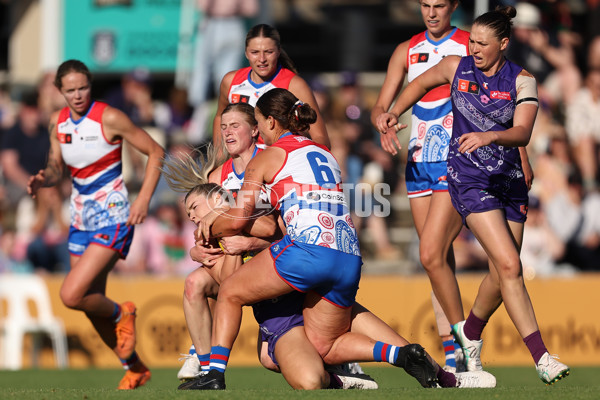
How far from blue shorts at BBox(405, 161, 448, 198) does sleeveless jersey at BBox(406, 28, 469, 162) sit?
48 mm

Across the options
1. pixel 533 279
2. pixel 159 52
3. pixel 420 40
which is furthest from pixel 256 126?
pixel 159 52

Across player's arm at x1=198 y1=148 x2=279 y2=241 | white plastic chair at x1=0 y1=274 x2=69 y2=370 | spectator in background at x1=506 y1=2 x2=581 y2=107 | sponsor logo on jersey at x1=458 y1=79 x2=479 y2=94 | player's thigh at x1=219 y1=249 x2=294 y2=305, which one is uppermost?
spectator in background at x1=506 y1=2 x2=581 y2=107

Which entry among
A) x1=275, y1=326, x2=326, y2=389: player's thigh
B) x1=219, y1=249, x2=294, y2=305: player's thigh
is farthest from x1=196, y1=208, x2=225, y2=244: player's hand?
x1=275, y1=326, x2=326, y2=389: player's thigh

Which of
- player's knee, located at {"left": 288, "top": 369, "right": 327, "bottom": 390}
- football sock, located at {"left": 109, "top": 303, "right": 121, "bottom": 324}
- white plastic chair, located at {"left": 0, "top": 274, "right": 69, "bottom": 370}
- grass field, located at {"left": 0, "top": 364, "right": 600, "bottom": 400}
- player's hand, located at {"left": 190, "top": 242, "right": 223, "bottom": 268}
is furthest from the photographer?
white plastic chair, located at {"left": 0, "top": 274, "right": 69, "bottom": 370}

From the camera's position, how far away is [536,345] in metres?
6.49

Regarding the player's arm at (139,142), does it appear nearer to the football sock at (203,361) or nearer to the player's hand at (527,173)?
the football sock at (203,361)

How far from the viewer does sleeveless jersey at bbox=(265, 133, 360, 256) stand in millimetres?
6277

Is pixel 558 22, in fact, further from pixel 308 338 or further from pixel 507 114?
pixel 308 338

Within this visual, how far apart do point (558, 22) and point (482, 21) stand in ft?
28.6

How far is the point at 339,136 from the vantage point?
43.4ft

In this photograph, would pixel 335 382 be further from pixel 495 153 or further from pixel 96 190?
pixel 96 190

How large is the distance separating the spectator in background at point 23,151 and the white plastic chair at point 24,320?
2.08 m

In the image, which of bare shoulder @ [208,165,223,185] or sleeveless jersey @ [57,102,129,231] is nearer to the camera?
bare shoulder @ [208,165,223,185]

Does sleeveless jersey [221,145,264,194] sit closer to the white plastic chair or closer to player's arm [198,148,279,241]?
player's arm [198,148,279,241]
